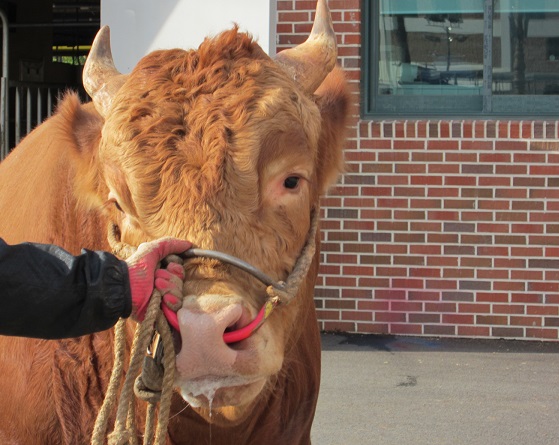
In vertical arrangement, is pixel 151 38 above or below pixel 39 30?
below

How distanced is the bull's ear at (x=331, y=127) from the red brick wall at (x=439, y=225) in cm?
368

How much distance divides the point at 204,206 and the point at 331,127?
1025 mm

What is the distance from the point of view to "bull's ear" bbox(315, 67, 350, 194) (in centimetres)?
340

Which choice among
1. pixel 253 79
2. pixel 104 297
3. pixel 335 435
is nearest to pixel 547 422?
pixel 335 435

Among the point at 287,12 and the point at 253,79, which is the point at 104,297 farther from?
the point at 287,12

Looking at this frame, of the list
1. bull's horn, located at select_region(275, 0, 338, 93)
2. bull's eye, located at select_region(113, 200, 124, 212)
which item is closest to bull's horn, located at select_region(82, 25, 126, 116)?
bull's eye, located at select_region(113, 200, 124, 212)

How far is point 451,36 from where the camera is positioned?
7.47 meters

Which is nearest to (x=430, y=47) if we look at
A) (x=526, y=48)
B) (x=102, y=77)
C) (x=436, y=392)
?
(x=526, y=48)

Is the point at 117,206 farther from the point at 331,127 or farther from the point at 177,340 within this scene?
the point at 331,127

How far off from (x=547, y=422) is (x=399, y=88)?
313cm

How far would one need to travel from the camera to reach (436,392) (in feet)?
20.5

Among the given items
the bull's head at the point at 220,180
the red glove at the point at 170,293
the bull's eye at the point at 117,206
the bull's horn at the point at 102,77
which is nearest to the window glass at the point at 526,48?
the bull's head at the point at 220,180

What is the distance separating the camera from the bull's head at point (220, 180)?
247 cm

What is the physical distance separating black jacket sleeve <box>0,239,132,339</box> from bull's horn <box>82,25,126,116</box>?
102 cm
